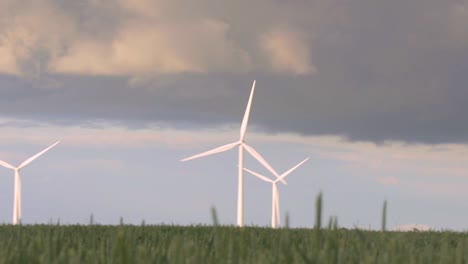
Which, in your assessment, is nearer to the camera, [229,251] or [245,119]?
[229,251]

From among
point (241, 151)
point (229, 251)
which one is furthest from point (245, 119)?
point (229, 251)

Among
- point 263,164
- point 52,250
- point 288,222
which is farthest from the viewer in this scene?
point 263,164

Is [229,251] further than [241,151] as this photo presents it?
No

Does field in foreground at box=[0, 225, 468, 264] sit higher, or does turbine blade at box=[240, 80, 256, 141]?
turbine blade at box=[240, 80, 256, 141]

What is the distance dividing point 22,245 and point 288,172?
42.7 metres

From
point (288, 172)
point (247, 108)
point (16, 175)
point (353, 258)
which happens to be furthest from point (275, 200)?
point (353, 258)

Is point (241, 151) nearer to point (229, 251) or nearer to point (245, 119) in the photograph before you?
point (245, 119)

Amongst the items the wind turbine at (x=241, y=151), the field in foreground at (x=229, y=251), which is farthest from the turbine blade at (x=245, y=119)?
the field in foreground at (x=229, y=251)

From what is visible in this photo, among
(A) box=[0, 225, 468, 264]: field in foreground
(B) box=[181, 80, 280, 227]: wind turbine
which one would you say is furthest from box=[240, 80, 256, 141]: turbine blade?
(A) box=[0, 225, 468, 264]: field in foreground

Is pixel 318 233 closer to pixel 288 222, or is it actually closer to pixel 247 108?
pixel 288 222

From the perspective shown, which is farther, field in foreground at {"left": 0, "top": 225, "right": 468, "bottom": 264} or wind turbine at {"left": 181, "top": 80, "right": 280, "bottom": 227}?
wind turbine at {"left": 181, "top": 80, "right": 280, "bottom": 227}

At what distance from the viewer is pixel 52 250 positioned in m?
6.12

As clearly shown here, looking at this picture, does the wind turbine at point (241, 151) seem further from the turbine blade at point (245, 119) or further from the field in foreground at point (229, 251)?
the field in foreground at point (229, 251)

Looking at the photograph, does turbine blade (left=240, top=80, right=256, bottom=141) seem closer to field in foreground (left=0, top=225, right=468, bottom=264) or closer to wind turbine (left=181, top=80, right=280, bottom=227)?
wind turbine (left=181, top=80, right=280, bottom=227)
